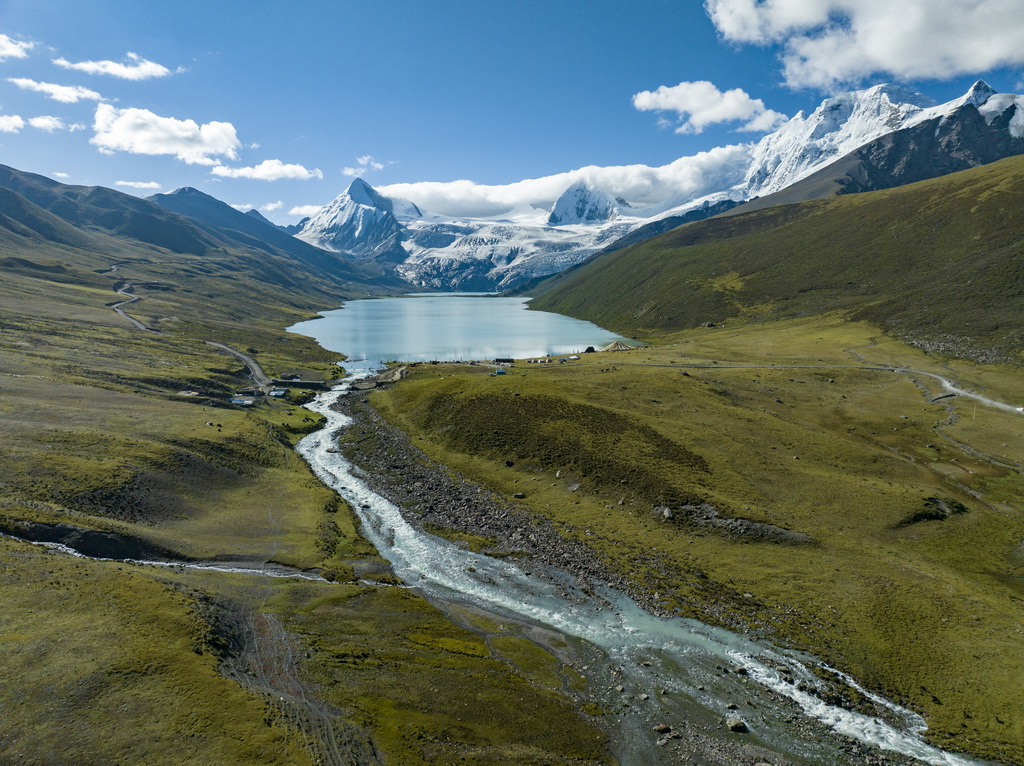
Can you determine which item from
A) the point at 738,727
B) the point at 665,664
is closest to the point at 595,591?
the point at 665,664

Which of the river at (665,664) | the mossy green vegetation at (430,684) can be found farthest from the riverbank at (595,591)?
the mossy green vegetation at (430,684)

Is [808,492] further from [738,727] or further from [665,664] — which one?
[738,727]

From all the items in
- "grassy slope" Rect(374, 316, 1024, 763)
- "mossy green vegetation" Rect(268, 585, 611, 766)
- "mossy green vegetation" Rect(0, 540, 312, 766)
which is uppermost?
"grassy slope" Rect(374, 316, 1024, 763)

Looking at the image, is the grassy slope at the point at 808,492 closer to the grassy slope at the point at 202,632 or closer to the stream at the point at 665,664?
the stream at the point at 665,664

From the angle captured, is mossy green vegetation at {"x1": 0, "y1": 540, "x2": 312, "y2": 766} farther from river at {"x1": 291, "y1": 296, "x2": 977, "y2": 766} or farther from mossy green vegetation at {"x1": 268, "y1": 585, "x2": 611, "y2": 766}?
river at {"x1": 291, "y1": 296, "x2": 977, "y2": 766}

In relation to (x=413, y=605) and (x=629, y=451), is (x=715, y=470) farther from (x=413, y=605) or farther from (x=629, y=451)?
(x=413, y=605)

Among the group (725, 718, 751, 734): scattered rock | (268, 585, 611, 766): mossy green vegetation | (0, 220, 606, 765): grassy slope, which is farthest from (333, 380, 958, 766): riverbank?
(0, 220, 606, 765): grassy slope

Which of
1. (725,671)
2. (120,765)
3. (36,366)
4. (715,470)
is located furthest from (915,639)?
(36,366)
